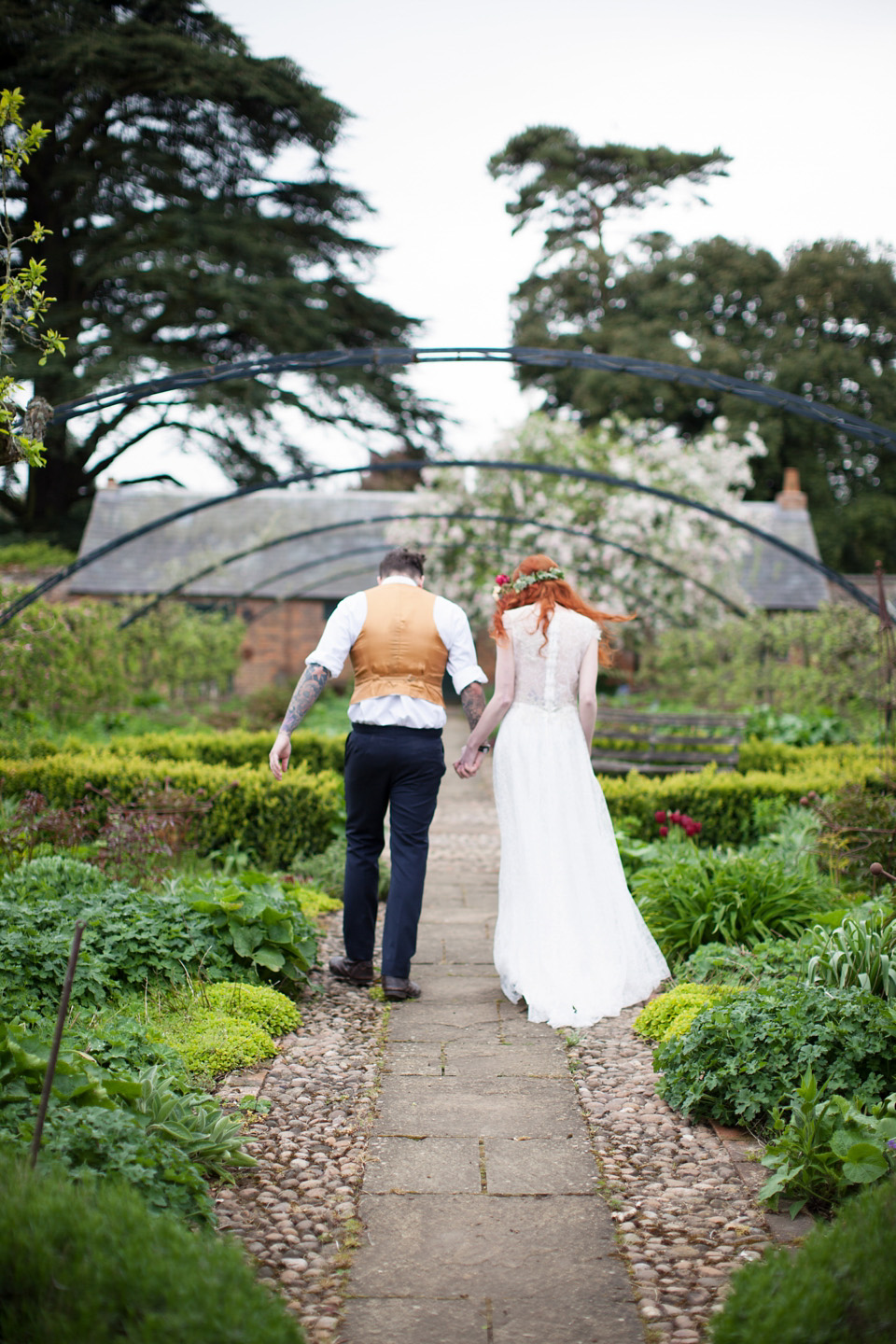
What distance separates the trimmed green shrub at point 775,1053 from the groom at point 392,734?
4.56 ft

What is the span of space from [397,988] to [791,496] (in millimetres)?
24411

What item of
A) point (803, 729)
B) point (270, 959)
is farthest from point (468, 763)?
point (803, 729)

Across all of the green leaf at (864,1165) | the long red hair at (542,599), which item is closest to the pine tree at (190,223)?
the long red hair at (542,599)

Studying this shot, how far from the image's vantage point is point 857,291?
96.0 feet

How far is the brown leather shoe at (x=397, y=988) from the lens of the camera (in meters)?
4.13

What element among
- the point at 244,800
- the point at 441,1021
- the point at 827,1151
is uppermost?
the point at 244,800

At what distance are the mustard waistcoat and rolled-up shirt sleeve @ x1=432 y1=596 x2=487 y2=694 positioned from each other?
0.13 ft

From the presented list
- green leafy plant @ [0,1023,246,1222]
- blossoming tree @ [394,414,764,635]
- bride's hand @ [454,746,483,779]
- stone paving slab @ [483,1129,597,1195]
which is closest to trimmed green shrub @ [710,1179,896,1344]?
stone paving slab @ [483,1129,597,1195]

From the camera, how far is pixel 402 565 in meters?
4.39

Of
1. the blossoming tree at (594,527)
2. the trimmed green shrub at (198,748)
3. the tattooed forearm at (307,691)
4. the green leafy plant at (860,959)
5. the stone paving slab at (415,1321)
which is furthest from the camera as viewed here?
the blossoming tree at (594,527)

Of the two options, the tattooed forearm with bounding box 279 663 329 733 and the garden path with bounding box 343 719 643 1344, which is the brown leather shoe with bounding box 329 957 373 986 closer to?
the garden path with bounding box 343 719 643 1344

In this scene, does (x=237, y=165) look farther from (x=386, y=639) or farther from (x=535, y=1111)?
(x=535, y=1111)

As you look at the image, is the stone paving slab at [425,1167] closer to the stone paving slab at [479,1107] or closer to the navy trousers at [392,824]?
the stone paving slab at [479,1107]

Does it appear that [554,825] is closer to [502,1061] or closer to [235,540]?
[502,1061]
